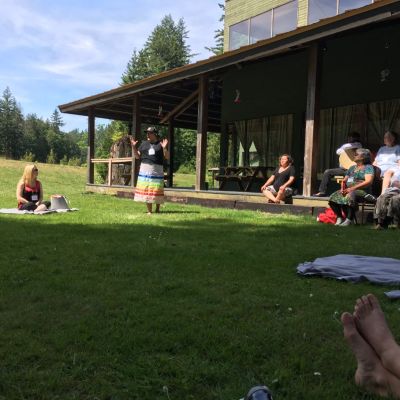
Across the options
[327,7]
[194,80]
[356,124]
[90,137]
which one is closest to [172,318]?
[356,124]

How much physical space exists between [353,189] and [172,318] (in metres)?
Result: 4.90

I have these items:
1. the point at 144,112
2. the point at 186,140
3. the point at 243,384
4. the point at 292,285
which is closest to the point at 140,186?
the point at 292,285

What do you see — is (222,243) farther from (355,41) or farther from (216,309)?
(355,41)

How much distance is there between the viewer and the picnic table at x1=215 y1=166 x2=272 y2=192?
12719 mm

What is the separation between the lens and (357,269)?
3.93 meters

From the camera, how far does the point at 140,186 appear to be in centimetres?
858

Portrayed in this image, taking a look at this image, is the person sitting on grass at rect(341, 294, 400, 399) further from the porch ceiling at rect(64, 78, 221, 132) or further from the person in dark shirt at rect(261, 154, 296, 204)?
the porch ceiling at rect(64, 78, 221, 132)

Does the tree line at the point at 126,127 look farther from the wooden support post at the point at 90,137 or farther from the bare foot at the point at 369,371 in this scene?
the bare foot at the point at 369,371

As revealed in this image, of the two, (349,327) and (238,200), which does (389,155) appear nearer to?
(238,200)

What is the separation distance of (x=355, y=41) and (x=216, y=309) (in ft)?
30.7

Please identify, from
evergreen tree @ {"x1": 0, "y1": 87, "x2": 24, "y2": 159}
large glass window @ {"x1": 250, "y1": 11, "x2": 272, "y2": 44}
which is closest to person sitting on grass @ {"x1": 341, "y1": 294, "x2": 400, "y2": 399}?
large glass window @ {"x1": 250, "y1": 11, "x2": 272, "y2": 44}

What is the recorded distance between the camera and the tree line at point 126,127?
145 ft

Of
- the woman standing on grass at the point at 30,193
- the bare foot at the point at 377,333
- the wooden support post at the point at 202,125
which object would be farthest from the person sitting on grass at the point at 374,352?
the wooden support post at the point at 202,125

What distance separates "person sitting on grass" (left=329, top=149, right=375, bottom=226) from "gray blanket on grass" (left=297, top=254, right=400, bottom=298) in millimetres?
2861
